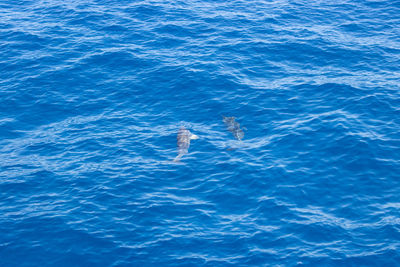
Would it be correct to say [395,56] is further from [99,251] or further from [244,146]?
[99,251]

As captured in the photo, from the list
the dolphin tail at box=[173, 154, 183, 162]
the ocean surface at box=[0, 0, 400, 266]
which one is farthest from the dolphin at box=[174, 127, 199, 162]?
the ocean surface at box=[0, 0, 400, 266]

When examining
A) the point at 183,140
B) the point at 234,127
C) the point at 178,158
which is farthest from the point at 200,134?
the point at 178,158

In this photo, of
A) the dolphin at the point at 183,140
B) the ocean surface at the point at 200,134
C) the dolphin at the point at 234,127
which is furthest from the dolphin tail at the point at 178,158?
the dolphin at the point at 234,127

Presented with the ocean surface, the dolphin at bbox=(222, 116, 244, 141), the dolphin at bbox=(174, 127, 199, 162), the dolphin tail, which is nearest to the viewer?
the ocean surface

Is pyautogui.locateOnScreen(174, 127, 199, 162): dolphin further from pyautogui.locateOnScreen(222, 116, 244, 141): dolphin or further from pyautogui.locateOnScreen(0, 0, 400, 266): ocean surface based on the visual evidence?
pyautogui.locateOnScreen(222, 116, 244, 141): dolphin

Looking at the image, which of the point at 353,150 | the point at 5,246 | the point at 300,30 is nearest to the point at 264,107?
the point at 353,150

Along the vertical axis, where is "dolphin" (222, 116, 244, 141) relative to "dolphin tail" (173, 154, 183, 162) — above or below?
above

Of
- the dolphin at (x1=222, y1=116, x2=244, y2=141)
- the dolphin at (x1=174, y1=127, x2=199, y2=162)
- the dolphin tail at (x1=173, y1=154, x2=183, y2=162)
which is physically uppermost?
the dolphin at (x1=222, y1=116, x2=244, y2=141)

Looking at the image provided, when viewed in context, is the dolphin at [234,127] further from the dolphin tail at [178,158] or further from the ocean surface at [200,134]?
the dolphin tail at [178,158]
